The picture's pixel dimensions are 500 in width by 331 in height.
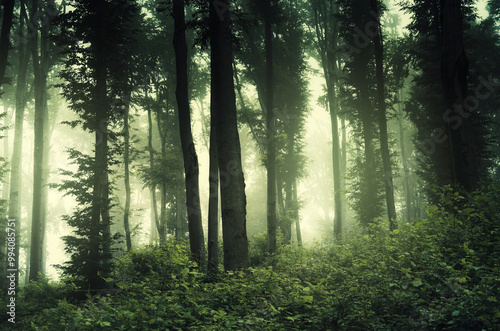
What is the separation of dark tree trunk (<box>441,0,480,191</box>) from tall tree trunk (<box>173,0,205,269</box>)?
24.2 ft

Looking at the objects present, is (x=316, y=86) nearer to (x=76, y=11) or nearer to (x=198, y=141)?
(x=198, y=141)

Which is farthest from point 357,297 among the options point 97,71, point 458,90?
point 97,71

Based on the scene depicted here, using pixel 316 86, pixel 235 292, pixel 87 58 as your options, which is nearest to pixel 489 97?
pixel 316 86

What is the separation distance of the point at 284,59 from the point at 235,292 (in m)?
17.5

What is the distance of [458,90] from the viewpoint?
694 centimetres

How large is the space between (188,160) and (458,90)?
7825 mm

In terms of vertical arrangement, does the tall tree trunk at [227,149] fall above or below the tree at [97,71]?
below

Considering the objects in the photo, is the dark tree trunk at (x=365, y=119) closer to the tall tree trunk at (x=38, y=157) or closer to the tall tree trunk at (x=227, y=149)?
the tall tree trunk at (x=227, y=149)

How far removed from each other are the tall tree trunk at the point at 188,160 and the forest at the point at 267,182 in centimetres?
5

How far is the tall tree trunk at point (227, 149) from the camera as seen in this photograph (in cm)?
620

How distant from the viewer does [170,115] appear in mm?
23016

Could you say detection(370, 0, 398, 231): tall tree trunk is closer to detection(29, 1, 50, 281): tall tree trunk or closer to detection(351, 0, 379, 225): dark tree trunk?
detection(351, 0, 379, 225): dark tree trunk

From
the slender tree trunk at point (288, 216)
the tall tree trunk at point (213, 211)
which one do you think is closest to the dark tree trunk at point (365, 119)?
the slender tree trunk at point (288, 216)

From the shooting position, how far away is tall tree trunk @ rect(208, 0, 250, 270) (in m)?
6.20
